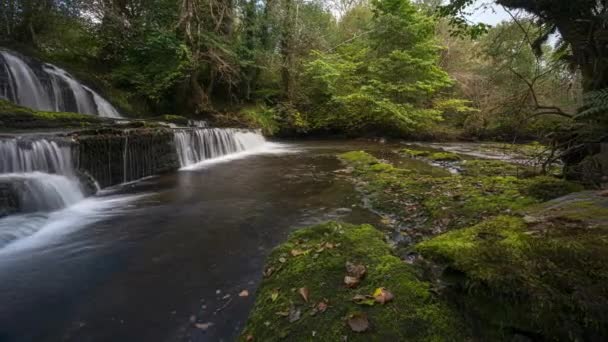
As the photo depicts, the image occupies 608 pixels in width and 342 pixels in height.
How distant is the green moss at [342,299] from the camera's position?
163 centimetres

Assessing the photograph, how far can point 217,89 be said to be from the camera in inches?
671

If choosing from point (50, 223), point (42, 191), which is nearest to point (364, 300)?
point (50, 223)

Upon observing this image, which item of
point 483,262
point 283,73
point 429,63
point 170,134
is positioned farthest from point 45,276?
point 283,73

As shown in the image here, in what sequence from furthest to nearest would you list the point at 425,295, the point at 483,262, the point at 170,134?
the point at 170,134, the point at 425,295, the point at 483,262

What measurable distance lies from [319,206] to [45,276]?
3517mm

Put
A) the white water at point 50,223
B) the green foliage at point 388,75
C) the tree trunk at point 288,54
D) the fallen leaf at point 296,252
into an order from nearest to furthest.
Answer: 1. the fallen leaf at point 296,252
2. the white water at point 50,223
3. the green foliage at point 388,75
4. the tree trunk at point 288,54

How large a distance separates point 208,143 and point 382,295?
973 cm

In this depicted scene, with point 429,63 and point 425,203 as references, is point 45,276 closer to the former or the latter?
point 425,203

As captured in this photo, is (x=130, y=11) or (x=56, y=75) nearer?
(x=56, y=75)

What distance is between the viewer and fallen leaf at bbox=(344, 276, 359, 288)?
6.63 feet

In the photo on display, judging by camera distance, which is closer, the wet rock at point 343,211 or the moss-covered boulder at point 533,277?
the moss-covered boulder at point 533,277

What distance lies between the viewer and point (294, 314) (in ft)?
6.17

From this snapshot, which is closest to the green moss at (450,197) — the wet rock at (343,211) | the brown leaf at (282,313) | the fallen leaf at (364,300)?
the wet rock at (343,211)

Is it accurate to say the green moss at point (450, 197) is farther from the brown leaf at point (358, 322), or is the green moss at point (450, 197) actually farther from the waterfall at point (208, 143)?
the waterfall at point (208, 143)
